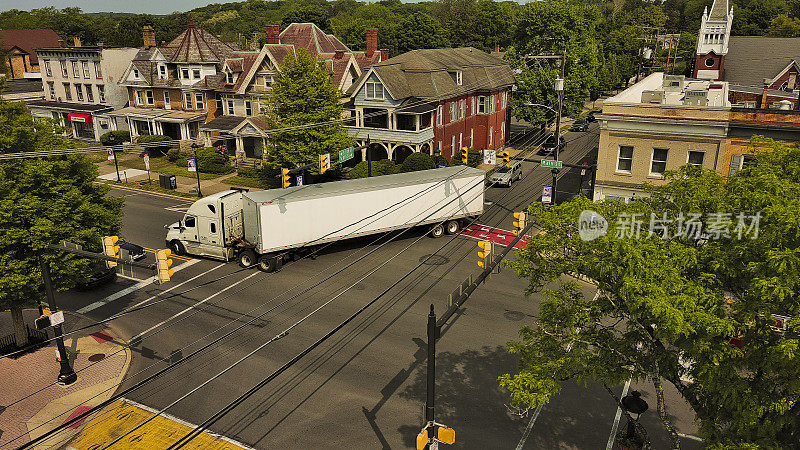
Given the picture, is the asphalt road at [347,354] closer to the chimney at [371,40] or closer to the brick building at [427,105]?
the brick building at [427,105]

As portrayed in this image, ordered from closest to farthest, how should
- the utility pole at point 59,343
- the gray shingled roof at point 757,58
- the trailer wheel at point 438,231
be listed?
the utility pole at point 59,343
the trailer wheel at point 438,231
the gray shingled roof at point 757,58

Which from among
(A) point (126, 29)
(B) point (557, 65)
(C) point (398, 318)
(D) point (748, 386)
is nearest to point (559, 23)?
(B) point (557, 65)

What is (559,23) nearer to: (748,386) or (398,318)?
(398,318)

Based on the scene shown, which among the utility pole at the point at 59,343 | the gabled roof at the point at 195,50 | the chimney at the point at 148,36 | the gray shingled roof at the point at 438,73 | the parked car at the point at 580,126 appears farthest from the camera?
the parked car at the point at 580,126

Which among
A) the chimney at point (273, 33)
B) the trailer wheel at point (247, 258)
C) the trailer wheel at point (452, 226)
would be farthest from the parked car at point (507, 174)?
the chimney at point (273, 33)

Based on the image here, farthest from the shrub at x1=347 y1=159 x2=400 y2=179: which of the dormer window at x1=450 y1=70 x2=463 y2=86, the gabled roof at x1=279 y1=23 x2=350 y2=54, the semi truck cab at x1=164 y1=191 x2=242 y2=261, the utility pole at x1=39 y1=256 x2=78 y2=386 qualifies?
the utility pole at x1=39 y1=256 x2=78 y2=386

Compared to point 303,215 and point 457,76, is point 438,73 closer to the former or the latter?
point 457,76

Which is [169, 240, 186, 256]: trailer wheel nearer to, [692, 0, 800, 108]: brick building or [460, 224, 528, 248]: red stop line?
[460, 224, 528, 248]: red stop line
